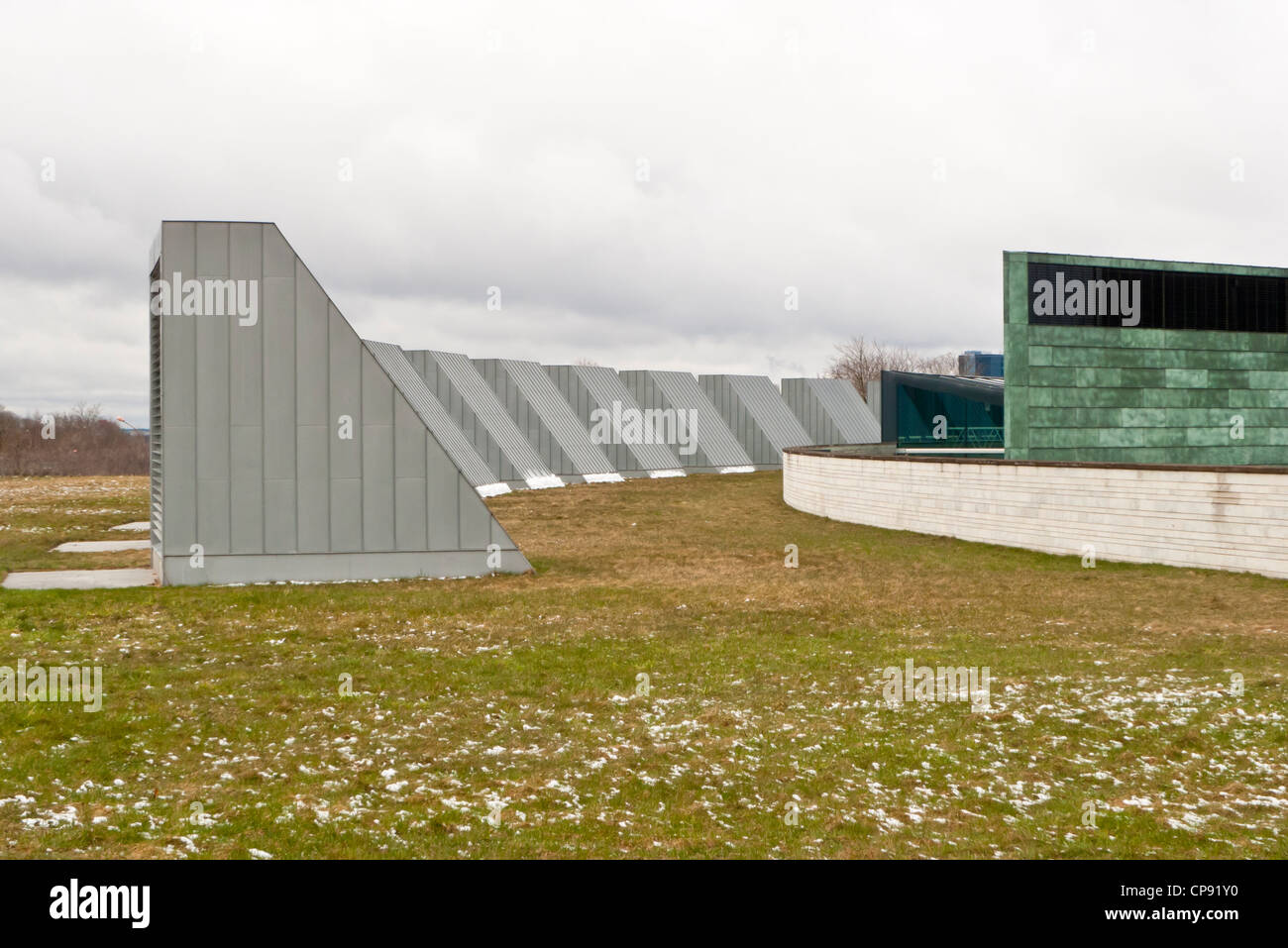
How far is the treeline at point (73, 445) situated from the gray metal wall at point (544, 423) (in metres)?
26.0

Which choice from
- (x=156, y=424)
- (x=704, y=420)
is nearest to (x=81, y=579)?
(x=156, y=424)

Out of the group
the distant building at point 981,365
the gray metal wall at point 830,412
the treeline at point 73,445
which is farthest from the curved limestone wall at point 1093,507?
the distant building at point 981,365

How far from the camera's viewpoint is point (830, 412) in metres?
54.7

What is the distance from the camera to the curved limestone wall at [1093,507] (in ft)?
54.5

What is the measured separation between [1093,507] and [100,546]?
19.0 meters

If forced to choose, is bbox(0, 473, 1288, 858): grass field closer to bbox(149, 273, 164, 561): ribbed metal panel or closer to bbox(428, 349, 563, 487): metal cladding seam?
bbox(149, 273, 164, 561): ribbed metal panel

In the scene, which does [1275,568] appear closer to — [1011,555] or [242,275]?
[1011,555]

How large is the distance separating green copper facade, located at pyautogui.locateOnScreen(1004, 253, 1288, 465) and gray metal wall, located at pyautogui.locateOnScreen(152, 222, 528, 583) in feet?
56.5

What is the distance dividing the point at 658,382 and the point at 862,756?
133 feet

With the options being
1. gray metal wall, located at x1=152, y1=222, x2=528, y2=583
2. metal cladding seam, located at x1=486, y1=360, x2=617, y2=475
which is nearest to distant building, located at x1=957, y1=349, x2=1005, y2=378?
metal cladding seam, located at x1=486, y1=360, x2=617, y2=475

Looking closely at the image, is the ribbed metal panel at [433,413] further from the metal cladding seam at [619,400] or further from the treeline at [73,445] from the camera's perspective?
the treeline at [73,445]

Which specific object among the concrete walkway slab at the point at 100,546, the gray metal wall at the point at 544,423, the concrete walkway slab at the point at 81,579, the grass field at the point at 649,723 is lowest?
the grass field at the point at 649,723
